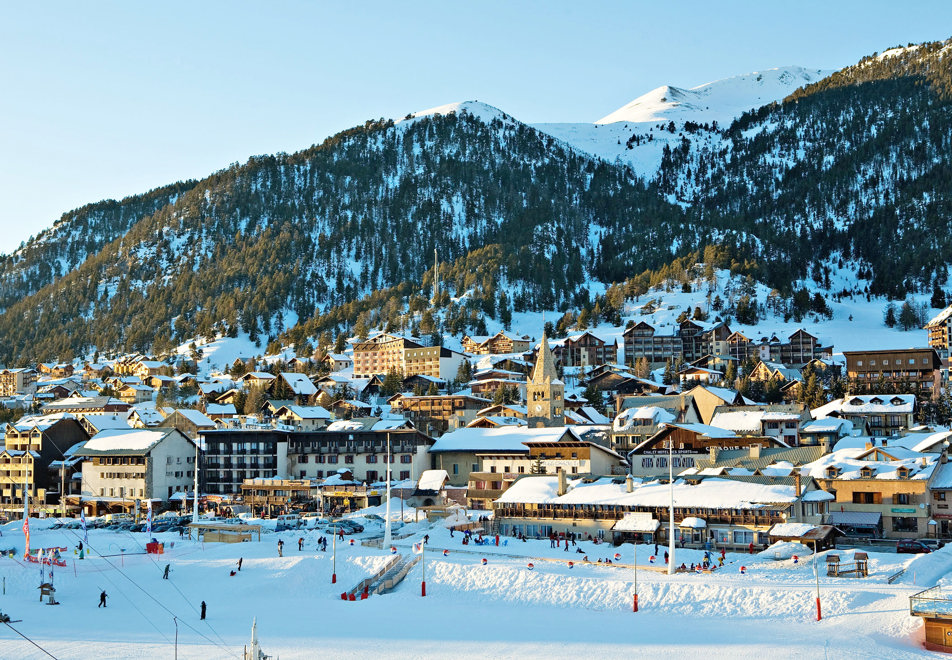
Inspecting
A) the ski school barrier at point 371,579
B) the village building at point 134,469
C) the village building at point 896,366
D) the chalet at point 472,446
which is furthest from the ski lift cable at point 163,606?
the village building at point 896,366

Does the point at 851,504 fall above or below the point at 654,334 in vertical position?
below

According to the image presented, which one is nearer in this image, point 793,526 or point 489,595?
point 489,595

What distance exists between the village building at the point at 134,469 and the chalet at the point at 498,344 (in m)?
82.1

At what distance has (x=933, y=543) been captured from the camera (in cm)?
7275

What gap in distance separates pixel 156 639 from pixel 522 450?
55872mm

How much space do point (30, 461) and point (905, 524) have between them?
91140 millimetres

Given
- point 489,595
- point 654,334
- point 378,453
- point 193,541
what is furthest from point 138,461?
point 654,334

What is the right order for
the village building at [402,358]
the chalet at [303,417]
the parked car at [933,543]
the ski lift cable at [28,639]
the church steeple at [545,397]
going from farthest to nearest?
the village building at [402,358], the chalet at [303,417], the church steeple at [545,397], the parked car at [933,543], the ski lift cable at [28,639]

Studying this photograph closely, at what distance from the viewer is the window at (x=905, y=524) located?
78312mm

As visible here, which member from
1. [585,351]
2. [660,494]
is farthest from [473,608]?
[585,351]

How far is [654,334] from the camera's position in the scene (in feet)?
605

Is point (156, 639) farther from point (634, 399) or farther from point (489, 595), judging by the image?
point (634, 399)

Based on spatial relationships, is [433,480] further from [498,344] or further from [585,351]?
[498,344]

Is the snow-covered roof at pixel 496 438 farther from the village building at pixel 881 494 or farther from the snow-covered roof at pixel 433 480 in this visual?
the village building at pixel 881 494
